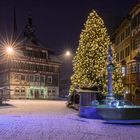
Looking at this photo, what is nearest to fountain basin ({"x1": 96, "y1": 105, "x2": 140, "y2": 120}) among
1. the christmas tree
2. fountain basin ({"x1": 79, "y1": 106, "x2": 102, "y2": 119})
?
fountain basin ({"x1": 79, "y1": 106, "x2": 102, "y2": 119})

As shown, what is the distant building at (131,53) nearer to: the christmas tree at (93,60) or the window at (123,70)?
the window at (123,70)

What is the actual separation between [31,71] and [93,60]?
45.6 metres

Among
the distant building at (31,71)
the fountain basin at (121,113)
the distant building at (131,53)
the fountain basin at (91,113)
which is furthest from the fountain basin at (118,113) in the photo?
→ the distant building at (31,71)

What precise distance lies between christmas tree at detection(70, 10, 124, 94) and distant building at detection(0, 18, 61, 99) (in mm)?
38707

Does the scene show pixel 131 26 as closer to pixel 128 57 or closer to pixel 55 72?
pixel 128 57

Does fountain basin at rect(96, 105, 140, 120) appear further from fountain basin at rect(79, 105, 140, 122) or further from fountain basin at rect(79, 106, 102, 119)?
fountain basin at rect(79, 106, 102, 119)

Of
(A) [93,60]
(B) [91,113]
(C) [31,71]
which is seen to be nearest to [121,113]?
(B) [91,113]

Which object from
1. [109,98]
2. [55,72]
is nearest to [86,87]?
[109,98]

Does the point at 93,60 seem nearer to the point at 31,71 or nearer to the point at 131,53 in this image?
the point at 131,53

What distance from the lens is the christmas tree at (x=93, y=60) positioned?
4556 cm

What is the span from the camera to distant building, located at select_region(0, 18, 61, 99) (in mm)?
85812

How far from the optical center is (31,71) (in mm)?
90062

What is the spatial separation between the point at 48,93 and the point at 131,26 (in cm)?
4063

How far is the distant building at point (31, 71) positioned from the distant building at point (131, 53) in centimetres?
2987
